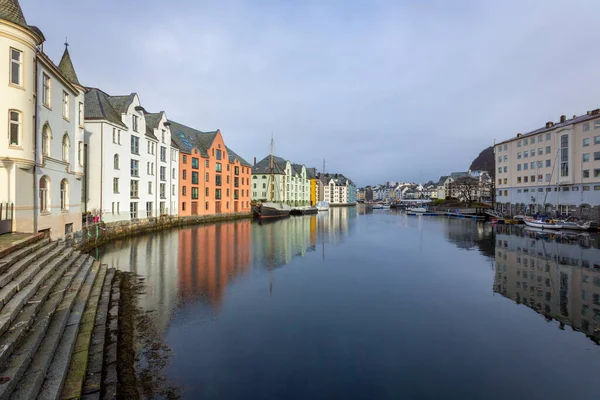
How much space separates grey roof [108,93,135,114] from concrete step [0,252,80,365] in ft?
98.4

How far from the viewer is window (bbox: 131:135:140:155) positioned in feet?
119

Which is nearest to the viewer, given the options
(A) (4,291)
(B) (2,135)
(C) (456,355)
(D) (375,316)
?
(A) (4,291)

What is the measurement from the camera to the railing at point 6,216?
548 inches

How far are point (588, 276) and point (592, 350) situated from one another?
12007mm

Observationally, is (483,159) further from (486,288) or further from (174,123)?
(486,288)

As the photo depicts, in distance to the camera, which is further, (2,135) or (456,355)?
(2,135)

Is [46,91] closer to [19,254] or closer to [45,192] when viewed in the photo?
[45,192]

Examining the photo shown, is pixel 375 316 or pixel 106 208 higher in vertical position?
pixel 106 208

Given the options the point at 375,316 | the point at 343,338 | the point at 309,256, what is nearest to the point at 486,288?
the point at 375,316

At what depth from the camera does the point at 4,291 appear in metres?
7.49

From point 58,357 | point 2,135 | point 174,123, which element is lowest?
point 58,357

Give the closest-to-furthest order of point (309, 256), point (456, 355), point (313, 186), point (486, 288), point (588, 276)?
point (456, 355)
point (486, 288)
point (588, 276)
point (309, 256)
point (313, 186)

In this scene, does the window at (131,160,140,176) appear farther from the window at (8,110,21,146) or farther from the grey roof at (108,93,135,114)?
the window at (8,110,21,146)

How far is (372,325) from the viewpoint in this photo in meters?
10.8
